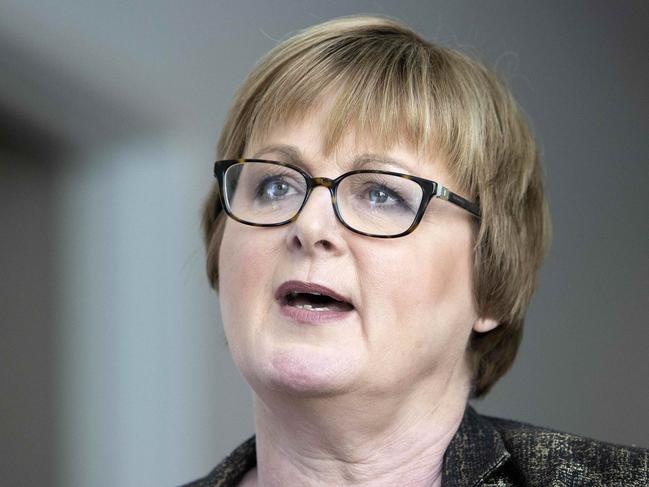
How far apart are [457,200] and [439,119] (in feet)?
0.45

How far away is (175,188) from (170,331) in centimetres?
50

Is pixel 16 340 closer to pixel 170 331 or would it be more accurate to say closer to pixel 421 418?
pixel 170 331

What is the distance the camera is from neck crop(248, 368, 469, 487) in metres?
1.56

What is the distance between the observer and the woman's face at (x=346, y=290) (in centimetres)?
149

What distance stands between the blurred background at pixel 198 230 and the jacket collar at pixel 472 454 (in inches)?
69.7

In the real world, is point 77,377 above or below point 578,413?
above

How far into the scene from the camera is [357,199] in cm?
153

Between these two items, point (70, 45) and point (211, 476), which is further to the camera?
point (70, 45)

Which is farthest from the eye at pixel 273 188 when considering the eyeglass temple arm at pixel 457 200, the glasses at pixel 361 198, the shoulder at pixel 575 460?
the shoulder at pixel 575 460

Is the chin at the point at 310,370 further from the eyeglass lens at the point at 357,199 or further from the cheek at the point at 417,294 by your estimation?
the eyeglass lens at the point at 357,199

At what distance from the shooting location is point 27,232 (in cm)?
315

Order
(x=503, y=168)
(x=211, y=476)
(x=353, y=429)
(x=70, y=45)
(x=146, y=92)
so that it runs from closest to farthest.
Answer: (x=353, y=429) → (x=503, y=168) → (x=211, y=476) → (x=70, y=45) → (x=146, y=92)

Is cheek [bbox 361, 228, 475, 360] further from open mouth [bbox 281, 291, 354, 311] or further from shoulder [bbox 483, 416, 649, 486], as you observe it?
shoulder [bbox 483, 416, 649, 486]

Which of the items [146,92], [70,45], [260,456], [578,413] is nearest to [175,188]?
[146,92]
